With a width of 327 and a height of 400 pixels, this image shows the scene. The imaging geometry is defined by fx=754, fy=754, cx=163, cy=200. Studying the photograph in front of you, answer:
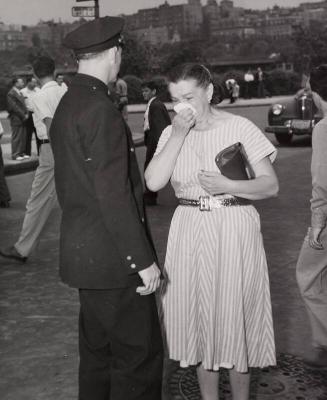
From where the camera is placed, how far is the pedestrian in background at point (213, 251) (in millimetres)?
3730

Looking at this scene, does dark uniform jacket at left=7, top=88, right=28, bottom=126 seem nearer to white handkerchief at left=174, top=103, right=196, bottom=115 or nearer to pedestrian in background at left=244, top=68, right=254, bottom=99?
white handkerchief at left=174, top=103, right=196, bottom=115

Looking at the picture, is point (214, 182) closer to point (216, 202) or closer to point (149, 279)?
point (216, 202)

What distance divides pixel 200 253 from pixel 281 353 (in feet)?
4.45

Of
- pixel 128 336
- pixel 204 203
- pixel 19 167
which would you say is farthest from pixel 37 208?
pixel 19 167

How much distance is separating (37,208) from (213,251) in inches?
148

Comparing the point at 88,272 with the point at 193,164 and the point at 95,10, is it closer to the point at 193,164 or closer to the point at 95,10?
the point at 193,164

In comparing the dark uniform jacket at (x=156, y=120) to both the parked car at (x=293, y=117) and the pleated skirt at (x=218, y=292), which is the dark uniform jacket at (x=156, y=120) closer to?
the pleated skirt at (x=218, y=292)

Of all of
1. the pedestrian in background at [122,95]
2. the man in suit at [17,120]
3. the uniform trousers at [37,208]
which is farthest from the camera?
the pedestrian in background at [122,95]

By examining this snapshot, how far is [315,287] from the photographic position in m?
4.65

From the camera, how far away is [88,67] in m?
3.26

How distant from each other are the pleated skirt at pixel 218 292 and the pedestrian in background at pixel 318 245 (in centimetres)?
69

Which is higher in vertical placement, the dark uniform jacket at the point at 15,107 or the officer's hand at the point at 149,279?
the officer's hand at the point at 149,279

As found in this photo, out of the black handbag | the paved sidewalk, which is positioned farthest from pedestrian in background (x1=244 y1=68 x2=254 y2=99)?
the black handbag

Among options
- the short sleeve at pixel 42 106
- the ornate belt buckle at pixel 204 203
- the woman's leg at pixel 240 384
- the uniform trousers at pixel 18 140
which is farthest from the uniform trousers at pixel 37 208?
the uniform trousers at pixel 18 140
